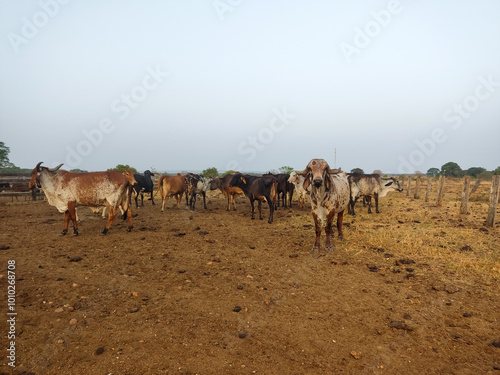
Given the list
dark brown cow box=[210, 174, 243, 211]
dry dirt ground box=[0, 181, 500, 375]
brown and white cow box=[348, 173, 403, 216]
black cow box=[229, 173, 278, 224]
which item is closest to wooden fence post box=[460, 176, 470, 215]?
brown and white cow box=[348, 173, 403, 216]

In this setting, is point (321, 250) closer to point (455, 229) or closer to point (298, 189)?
point (455, 229)

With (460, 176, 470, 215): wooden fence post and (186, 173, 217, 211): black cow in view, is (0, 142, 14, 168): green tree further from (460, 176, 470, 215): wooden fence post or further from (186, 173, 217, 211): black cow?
(460, 176, 470, 215): wooden fence post

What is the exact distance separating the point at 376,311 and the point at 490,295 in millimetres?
2421

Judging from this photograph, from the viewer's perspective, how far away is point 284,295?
5.16 m

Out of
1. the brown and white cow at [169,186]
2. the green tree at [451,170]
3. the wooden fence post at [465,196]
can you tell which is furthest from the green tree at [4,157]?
the green tree at [451,170]

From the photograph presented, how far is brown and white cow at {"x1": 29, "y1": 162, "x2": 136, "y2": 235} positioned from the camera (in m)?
8.69

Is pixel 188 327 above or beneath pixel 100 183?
beneath

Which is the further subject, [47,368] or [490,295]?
[490,295]

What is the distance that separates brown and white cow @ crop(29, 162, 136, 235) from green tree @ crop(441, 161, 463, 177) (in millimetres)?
69223

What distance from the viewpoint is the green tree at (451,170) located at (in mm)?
59469

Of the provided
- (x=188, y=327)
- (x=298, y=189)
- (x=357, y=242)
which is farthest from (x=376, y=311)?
(x=298, y=189)

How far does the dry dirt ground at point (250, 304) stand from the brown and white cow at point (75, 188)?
1014 mm

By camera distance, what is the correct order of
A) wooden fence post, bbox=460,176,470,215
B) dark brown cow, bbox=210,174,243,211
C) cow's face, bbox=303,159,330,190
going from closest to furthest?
cow's face, bbox=303,159,330,190 → wooden fence post, bbox=460,176,470,215 → dark brown cow, bbox=210,174,243,211

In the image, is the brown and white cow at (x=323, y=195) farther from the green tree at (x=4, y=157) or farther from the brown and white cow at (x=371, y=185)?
the green tree at (x=4, y=157)
